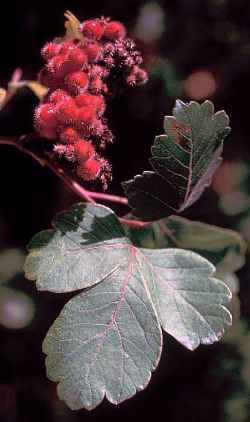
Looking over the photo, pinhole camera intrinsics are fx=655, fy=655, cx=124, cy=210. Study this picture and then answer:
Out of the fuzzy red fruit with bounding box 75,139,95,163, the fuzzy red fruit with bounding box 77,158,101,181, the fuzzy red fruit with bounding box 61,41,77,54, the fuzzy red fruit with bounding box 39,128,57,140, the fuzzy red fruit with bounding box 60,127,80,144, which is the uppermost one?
the fuzzy red fruit with bounding box 61,41,77,54

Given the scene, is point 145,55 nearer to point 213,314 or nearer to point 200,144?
point 200,144

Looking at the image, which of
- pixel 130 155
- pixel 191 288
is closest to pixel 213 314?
pixel 191 288

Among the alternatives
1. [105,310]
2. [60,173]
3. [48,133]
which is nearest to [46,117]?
[48,133]

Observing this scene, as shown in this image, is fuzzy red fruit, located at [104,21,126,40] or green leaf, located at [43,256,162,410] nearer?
green leaf, located at [43,256,162,410]

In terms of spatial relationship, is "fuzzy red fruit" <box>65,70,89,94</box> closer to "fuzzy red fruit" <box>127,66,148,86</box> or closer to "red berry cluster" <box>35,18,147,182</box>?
"red berry cluster" <box>35,18,147,182</box>

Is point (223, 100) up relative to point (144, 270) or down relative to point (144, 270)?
down

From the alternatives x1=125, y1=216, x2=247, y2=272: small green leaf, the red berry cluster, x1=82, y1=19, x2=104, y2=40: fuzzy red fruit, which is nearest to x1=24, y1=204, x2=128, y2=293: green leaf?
the red berry cluster

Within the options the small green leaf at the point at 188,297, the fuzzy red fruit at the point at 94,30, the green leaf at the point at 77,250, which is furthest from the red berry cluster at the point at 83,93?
the small green leaf at the point at 188,297
